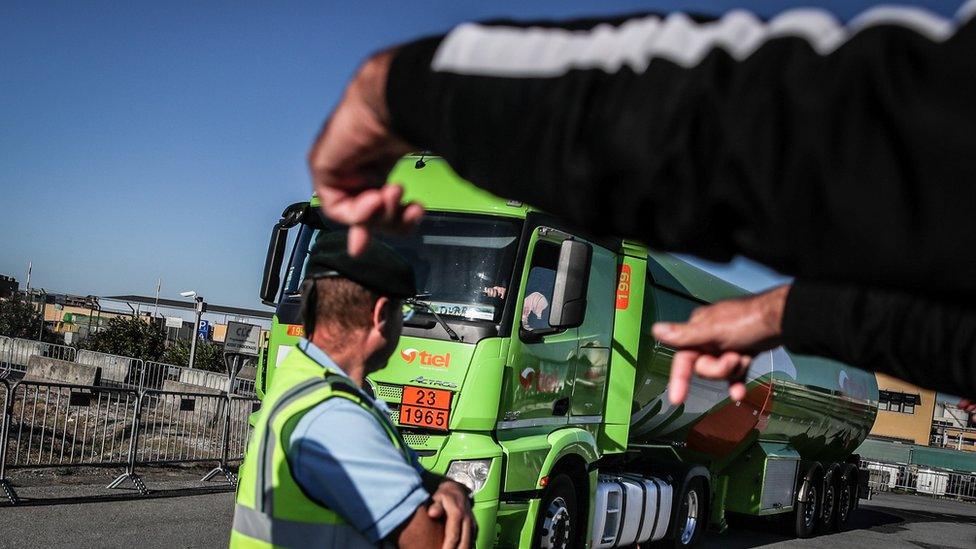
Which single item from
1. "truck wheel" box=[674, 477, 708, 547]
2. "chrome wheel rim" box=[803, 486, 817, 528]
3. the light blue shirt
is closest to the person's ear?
the light blue shirt

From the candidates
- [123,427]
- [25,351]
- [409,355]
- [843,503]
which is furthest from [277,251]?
[25,351]

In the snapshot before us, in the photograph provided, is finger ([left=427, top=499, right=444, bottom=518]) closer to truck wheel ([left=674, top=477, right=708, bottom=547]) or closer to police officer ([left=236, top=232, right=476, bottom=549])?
police officer ([left=236, top=232, right=476, bottom=549])

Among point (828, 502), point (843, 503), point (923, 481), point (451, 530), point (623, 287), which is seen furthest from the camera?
point (923, 481)

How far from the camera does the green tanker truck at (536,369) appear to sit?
755 cm

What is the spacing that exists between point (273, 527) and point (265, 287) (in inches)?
252

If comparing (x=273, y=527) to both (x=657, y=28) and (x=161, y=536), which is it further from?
(x=161, y=536)

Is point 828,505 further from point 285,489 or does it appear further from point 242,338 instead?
point 242,338

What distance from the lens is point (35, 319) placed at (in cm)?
4800

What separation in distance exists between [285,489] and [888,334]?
1616 millimetres

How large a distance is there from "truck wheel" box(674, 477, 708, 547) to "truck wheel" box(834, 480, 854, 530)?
6.11 m

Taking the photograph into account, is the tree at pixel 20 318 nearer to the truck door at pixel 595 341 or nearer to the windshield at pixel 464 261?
the truck door at pixel 595 341

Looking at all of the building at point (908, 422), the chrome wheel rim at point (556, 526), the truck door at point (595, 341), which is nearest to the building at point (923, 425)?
the building at point (908, 422)

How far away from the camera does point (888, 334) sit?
1597 millimetres

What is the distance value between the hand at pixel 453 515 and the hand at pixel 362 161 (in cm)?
133
